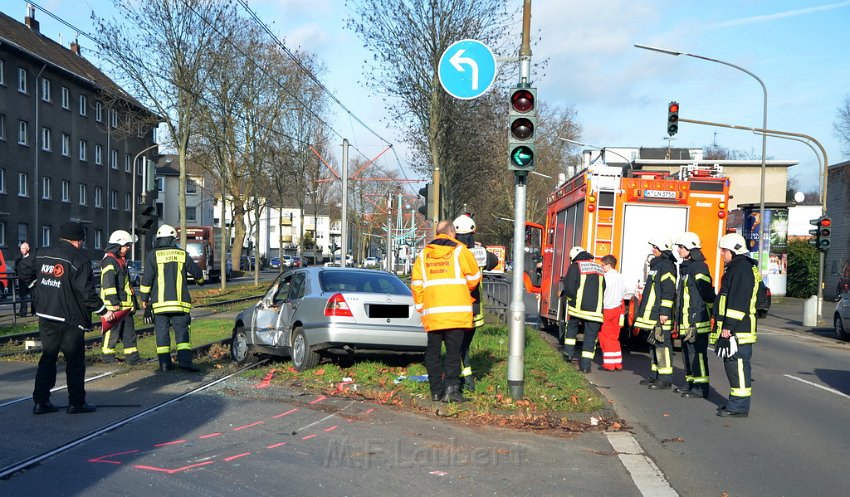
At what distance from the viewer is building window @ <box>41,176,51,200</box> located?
4899 centimetres

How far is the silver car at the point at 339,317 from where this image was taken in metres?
10.5

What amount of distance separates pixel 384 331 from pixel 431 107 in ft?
73.5

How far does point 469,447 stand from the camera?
7086mm

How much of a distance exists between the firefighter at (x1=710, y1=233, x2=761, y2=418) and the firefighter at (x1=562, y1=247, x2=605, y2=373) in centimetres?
338

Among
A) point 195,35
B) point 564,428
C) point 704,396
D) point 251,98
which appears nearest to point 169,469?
point 564,428

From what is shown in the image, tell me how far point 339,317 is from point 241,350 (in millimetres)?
2602

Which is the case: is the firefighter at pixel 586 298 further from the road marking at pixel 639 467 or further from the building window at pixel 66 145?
the building window at pixel 66 145

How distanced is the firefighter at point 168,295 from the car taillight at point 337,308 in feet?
5.39

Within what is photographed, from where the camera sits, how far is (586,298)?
12688 mm

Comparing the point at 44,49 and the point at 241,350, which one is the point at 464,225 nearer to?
the point at 241,350

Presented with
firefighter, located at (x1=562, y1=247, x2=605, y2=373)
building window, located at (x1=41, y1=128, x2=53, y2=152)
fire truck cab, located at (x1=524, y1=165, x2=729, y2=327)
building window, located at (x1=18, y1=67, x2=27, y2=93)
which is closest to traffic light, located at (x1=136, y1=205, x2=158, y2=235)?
fire truck cab, located at (x1=524, y1=165, x2=729, y2=327)

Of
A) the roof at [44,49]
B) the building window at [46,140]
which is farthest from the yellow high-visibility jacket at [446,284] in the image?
the building window at [46,140]

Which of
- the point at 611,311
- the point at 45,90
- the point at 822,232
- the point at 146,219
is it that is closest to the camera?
the point at 611,311

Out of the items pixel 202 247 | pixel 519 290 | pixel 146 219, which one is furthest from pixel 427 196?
pixel 202 247
